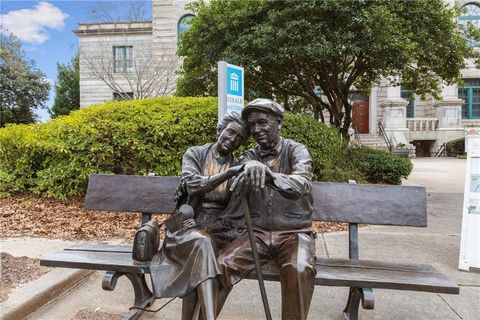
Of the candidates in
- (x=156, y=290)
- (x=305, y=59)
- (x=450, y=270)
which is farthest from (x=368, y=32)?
(x=156, y=290)

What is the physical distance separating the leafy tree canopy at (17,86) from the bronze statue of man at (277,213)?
1110 inches

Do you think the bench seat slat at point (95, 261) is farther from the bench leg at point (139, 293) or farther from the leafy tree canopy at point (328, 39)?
the leafy tree canopy at point (328, 39)

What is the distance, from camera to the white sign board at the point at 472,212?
419 centimetres

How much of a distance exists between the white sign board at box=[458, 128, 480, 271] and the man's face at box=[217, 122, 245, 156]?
2.74 m

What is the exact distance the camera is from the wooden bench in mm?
2746

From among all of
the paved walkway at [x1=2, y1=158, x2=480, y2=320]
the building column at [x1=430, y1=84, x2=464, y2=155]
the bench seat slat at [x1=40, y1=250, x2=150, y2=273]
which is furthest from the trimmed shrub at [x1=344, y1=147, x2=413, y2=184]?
the building column at [x1=430, y1=84, x2=464, y2=155]

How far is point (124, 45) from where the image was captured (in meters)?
25.8

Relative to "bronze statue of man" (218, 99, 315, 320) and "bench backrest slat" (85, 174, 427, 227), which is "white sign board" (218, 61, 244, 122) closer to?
"bench backrest slat" (85, 174, 427, 227)

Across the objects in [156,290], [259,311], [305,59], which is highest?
[305,59]

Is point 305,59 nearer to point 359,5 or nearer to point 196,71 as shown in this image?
point 359,5

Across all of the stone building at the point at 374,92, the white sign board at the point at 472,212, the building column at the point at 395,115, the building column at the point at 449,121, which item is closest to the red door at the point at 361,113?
the stone building at the point at 374,92

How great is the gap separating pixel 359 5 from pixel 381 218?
23.1 ft

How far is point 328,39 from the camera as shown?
9203 millimetres

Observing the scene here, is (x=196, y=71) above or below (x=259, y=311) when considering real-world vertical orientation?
above
